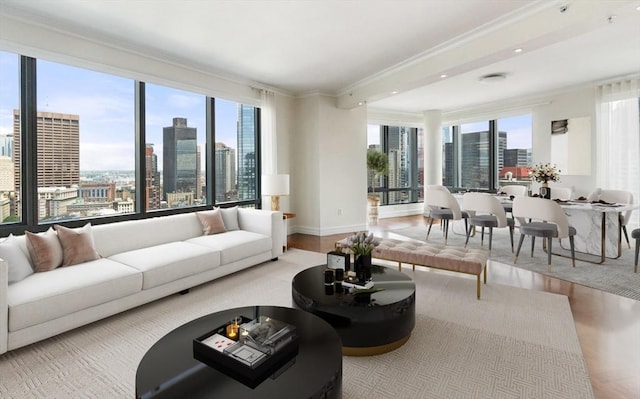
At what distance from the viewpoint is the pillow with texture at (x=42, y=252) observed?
9.64ft

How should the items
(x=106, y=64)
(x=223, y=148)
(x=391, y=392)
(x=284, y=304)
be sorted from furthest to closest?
(x=223, y=148) → (x=106, y=64) → (x=284, y=304) → (x=391, y=392)

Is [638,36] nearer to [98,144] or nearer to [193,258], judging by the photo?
[193,258]

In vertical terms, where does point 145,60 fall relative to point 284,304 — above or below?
above

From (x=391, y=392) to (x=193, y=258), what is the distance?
96.3 inches

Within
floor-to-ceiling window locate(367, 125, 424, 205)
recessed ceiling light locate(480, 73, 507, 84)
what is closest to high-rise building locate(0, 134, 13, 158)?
recessed ceiling light locate(480, 73, 507, 84)

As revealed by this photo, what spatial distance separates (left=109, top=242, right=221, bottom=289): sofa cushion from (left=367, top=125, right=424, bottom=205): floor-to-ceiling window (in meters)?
6.15

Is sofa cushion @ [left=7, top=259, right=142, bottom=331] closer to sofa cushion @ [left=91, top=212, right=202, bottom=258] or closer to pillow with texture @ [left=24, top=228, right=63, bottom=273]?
pillow with texture @ [left=24, top=228, right=63, bottom=273]

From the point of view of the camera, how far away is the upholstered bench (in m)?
3.19

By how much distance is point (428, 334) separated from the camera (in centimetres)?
261

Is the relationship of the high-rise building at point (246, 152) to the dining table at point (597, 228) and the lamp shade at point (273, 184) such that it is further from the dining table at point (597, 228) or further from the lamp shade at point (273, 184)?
the dining table at point (597, 228)

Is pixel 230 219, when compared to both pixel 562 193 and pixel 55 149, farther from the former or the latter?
pixel 562 193

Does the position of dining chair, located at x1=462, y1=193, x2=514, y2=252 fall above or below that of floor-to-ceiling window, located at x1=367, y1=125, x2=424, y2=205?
below

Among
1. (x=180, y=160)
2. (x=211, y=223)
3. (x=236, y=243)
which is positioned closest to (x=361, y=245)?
(x=236, y=243)

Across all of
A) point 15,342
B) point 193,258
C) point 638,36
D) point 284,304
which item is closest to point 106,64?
point 193,258
